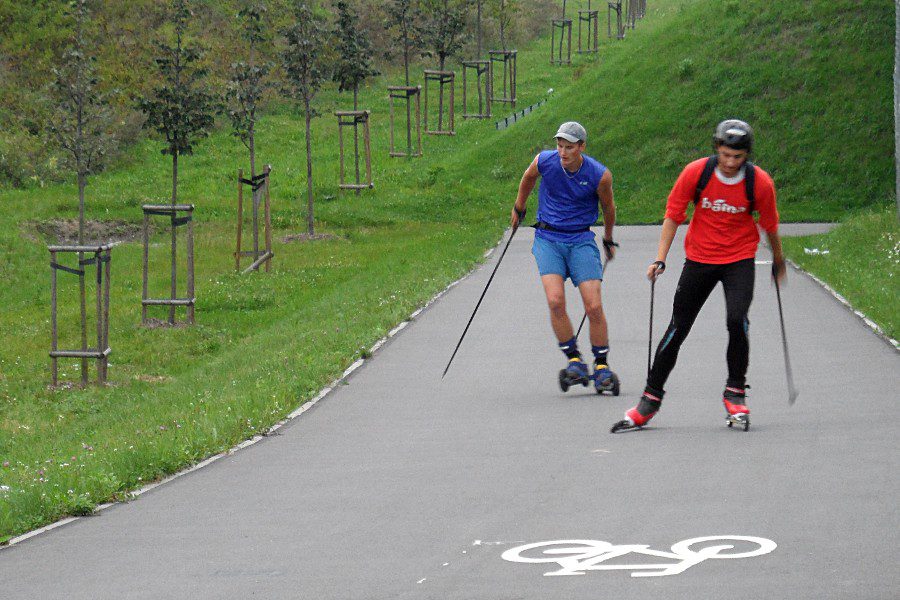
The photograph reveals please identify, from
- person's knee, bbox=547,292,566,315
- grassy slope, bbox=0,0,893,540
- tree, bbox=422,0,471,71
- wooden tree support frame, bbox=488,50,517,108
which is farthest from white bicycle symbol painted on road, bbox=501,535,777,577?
wooden tree support frame, bbox=488,50,517,108

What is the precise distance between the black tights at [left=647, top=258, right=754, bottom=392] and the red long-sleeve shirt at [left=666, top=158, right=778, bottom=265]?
0.08 metres

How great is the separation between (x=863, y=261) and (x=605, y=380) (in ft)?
33.2

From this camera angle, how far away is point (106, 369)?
16.3 metres

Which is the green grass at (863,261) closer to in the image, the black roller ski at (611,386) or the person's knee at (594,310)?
the black roller ski at (611,386)

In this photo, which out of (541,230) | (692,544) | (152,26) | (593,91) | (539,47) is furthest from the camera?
(539,47)

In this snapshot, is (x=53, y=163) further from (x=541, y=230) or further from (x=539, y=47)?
(x=539, y=47)

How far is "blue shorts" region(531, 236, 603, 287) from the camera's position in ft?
37.5

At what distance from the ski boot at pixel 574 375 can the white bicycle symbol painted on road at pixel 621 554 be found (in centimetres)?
467

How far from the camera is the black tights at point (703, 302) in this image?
9.45 m

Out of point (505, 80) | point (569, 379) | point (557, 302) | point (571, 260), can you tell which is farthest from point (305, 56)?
point (505, 80)

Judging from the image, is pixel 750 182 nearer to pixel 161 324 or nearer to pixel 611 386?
pixel 611 386

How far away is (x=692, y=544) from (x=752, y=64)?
30932 millimetres

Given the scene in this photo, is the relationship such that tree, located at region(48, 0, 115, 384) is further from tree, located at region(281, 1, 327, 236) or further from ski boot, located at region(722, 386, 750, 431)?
ski boot, located at region(722, 386, 750, 431)

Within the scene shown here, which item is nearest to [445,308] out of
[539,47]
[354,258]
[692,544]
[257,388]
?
[257,388]
